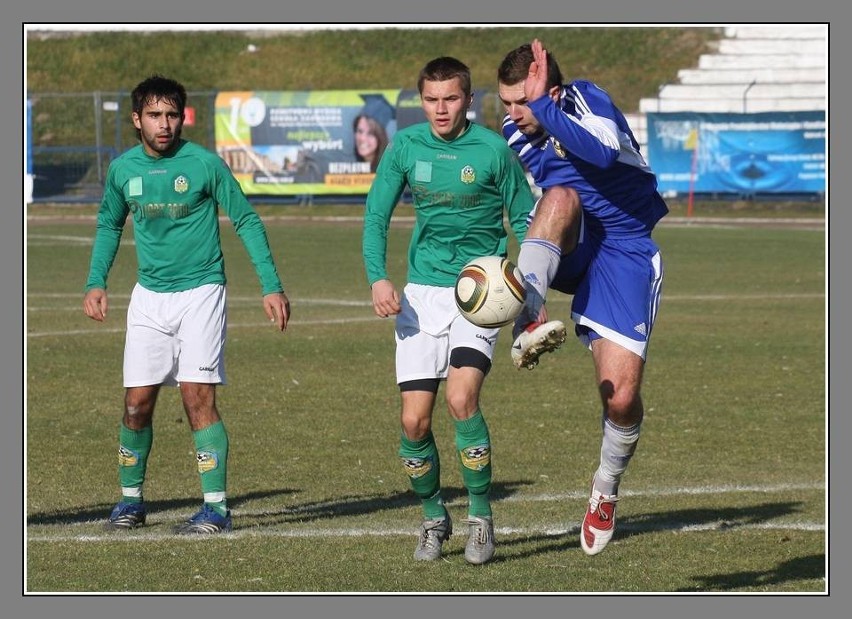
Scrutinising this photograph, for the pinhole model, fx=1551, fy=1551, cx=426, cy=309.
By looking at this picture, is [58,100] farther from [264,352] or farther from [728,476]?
[728,476]

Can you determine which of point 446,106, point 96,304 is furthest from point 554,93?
Answer: point 96,304

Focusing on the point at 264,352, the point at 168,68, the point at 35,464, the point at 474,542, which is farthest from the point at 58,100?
the point at 474,542

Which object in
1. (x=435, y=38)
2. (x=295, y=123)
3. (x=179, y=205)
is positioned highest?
(x=435, y=38)

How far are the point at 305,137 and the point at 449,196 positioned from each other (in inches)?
1281

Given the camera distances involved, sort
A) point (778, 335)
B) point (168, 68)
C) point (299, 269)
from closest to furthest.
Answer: point (778, 335), point (299, 269), point (168, 68)

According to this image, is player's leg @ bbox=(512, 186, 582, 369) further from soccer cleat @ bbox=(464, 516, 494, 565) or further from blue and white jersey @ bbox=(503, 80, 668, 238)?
soccer cleat @ bbox=(464, 516, 494, 565)

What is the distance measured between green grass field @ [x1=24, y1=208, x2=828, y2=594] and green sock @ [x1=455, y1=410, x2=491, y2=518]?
1.02 feet

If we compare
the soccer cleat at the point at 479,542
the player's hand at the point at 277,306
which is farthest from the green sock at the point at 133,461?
the soccer cleat at the point at 479,542

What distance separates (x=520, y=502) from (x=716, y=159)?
3092 cm

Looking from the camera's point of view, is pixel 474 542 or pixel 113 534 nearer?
pixel 474 542

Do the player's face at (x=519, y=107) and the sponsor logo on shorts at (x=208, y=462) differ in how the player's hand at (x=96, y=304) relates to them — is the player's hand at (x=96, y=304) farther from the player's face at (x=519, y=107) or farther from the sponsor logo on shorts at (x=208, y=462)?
the player's face at (x=519, y=107)

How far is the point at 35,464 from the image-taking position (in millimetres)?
10156

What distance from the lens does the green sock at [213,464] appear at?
8.34 metres

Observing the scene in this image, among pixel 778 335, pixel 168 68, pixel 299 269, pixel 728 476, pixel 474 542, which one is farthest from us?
pixel 168 68
